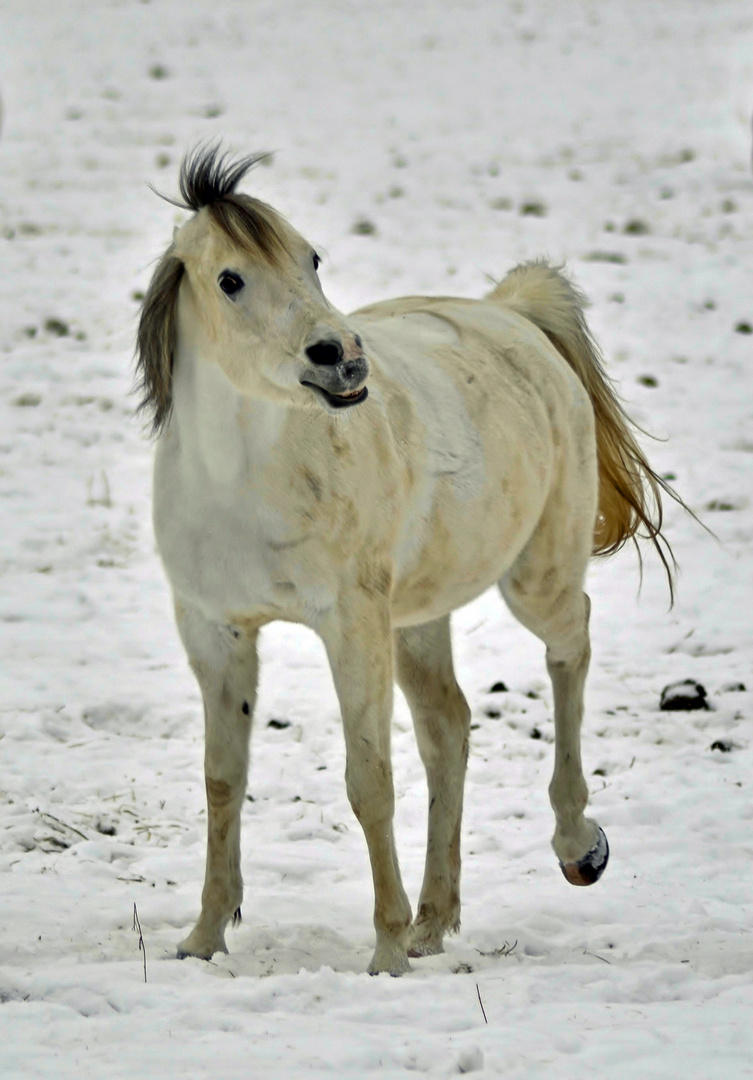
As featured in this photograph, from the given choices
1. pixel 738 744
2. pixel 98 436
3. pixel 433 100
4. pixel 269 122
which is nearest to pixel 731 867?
Result: pixel 738 744

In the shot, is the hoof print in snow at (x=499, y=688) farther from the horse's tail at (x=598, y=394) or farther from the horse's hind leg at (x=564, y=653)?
the horse's hind leg at (x=564, y=653)

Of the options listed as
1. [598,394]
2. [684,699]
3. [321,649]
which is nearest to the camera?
[598,394]

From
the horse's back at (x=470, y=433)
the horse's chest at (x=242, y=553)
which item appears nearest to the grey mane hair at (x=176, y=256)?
the horse's chest at (x=242, y=553)

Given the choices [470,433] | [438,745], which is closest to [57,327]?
[438,745]

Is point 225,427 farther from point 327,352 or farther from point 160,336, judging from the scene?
point 327,352

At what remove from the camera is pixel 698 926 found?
435 cm

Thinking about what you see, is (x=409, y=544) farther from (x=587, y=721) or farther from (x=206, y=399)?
(x=587, y=721)

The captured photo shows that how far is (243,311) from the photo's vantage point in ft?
12.0

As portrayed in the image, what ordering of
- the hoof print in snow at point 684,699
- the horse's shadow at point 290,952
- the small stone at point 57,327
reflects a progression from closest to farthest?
1. the horse's shadow at point 290,952
2. the hoof print in snow at point 684,699
3. the small stone at point 57,327

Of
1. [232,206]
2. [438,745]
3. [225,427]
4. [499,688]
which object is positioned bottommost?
[499,688]

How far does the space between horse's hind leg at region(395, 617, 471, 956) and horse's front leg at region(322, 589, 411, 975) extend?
0.60 m

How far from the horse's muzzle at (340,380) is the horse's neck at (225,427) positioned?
288 mm

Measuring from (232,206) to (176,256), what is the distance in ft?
0.79

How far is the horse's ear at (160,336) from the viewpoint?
3859mm
